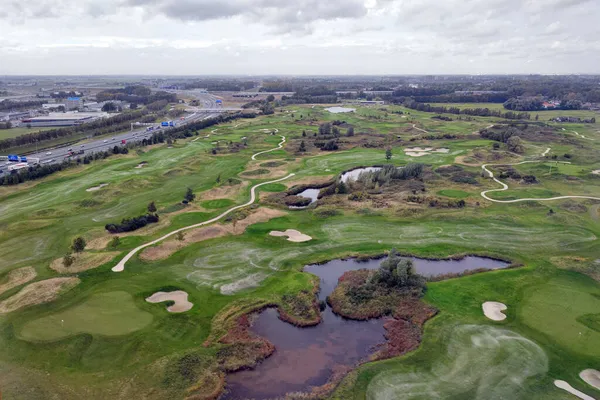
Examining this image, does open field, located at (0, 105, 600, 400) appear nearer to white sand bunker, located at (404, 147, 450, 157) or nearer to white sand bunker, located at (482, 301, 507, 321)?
white sand bunker, located at (482, 301, 507, 321)

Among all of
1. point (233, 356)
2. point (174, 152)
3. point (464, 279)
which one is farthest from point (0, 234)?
point (464, 279)

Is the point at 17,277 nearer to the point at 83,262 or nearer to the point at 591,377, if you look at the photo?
the point at 83,262

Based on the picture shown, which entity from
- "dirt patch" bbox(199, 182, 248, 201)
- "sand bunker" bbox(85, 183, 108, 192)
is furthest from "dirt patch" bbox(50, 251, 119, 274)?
"sand bunker" bbox(85, 183, 108, 192)

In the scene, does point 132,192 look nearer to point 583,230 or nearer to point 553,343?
point 553,343

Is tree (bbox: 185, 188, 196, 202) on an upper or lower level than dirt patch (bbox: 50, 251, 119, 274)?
upper

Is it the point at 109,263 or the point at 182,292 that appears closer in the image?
the point at 182,292

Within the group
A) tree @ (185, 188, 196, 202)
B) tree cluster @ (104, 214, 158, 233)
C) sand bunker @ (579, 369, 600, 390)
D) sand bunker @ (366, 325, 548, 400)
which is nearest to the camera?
sand bunker @ (366, 325, 548, 400)

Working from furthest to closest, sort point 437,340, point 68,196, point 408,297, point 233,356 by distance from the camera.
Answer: point 68,196 < point 408,297 < point 437,340 < point 233,356
